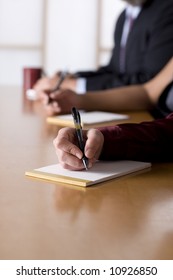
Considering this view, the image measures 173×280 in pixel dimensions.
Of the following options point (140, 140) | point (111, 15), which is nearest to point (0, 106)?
point (140, 140)

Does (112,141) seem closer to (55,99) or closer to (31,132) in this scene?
(31,132)

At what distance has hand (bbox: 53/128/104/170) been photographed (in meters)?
1.06

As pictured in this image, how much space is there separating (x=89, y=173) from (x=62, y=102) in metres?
0.93

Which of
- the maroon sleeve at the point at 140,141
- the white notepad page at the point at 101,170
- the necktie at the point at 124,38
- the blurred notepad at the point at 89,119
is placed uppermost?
the necktie at the point at 124,38

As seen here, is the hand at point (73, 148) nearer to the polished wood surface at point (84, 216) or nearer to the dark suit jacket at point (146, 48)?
the polished wood surface at point (84, 216)

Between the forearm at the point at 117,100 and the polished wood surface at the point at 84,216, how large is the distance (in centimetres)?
81

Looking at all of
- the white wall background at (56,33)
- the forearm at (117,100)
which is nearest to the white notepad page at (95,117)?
the forearm at (117,100)

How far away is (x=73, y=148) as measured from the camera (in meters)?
1.05

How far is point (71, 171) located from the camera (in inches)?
41.8

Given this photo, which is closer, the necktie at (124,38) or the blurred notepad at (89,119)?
the blurred notepad at (89,119)

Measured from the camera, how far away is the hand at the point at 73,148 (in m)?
1.06

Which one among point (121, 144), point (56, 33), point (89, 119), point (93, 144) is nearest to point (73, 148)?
point (93, 144)

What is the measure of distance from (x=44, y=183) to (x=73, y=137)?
141 millimetres

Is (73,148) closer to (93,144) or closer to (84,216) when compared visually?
(93,144)
